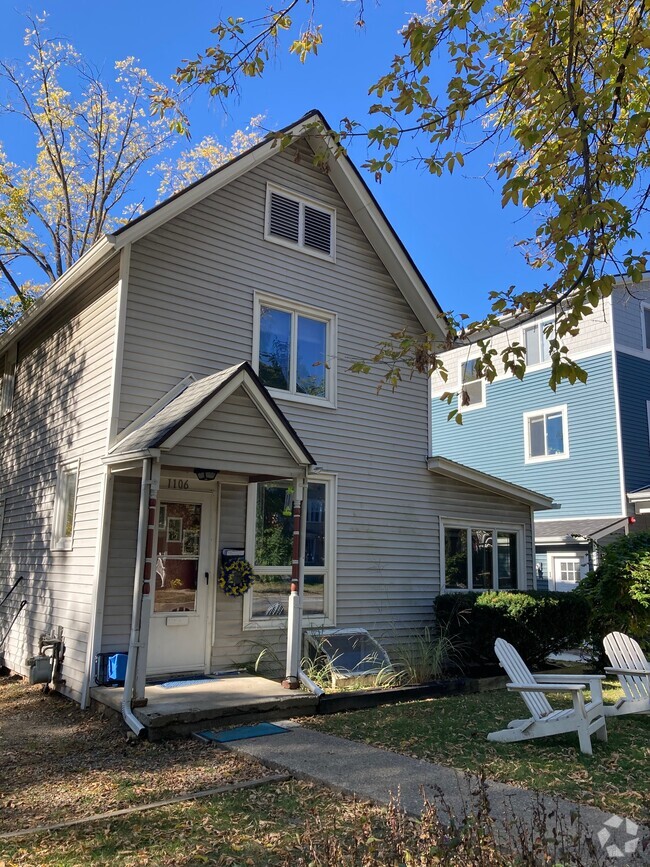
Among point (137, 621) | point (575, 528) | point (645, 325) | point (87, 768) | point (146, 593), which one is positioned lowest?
point (87, 768)

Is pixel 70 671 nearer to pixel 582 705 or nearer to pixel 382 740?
pixel 382 740

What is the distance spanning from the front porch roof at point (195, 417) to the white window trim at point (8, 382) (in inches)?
233

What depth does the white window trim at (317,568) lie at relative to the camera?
9.36 metres

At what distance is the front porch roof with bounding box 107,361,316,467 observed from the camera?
721 centimetres

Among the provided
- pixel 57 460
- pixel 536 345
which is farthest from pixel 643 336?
pixel 57 460

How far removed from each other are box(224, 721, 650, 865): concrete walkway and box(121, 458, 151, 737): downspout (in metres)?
1.10

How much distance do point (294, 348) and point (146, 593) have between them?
4.72m

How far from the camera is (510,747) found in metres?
6.41

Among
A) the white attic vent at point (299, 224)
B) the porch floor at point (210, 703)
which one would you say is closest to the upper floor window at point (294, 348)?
the white attic vent at point (299, 224)

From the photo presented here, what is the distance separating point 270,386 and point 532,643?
5.77 meters

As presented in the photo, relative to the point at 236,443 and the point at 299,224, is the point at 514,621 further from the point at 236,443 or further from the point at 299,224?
the point at 299,224

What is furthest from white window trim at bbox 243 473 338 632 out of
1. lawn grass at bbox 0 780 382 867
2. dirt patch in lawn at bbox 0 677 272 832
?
lawn grass at bbox 0 780 382 867

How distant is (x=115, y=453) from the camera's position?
8.07 meters

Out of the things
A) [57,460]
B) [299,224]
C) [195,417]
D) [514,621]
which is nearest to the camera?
[195,417]
